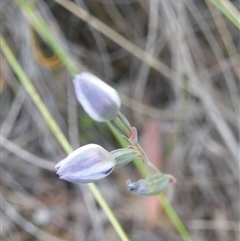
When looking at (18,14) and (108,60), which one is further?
(108,60)

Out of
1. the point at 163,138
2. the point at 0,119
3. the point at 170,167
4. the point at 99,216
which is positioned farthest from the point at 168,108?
the point at 0,119

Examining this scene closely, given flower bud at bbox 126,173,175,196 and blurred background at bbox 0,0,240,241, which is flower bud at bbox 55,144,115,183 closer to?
flower bud at bbox 126,173,175,196

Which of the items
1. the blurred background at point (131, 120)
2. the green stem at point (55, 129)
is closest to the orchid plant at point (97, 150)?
the green stem at point (55, 129)

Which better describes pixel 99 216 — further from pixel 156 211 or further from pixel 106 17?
pixel 106 17

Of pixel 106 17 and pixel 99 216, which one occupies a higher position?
pixel 106 17

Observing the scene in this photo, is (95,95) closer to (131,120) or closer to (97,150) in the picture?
(97,150)
